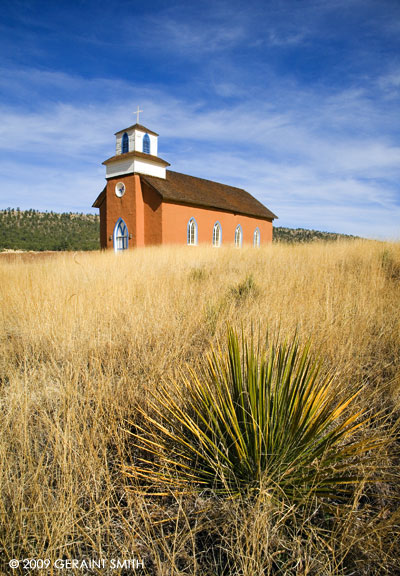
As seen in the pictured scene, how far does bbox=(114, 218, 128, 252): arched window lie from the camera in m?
18.2

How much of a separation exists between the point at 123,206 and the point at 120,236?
186cm

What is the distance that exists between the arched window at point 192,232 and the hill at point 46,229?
1160 inches

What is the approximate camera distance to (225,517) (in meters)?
1.48

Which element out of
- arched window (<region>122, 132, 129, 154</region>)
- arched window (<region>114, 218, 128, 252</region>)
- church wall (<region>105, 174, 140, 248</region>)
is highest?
arched window (<region>122, 132, 129, 154</region>)

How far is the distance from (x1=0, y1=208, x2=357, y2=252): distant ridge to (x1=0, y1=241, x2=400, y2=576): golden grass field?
42524 millimetres

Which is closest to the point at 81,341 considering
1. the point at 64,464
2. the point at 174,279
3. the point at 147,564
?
the point at 64,464

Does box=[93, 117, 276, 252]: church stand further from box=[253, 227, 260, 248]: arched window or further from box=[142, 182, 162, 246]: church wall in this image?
box=[253, 227, 260, 248]: arched window

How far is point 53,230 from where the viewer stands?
60.3m

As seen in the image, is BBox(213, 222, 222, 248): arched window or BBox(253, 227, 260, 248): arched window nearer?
BBox(213, 222, 222, 248): arched window

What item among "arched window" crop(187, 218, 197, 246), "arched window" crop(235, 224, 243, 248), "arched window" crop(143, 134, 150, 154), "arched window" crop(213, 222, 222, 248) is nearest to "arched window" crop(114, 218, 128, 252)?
"arched window" crop(187, 218, 197, 246)

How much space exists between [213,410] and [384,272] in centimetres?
644

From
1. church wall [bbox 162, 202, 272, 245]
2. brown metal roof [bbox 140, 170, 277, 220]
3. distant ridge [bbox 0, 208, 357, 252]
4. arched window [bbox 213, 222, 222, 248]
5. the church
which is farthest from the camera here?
distant ridge [bbox 0, 208, 357, 252]

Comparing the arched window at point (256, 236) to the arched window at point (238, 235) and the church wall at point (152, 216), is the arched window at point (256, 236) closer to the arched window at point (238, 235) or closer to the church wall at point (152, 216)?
the arched window at point (238, 235)

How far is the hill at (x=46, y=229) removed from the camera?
1881 inches
